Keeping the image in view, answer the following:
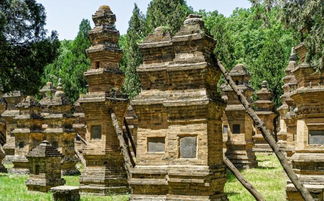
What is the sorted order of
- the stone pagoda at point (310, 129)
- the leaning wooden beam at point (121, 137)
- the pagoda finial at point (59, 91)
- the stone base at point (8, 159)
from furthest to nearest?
the stone base at point (8, 159), the pagoda finial at point (59, 91), the leaning wooden beam at point (121, 137), the stone pagoda at point (310, 129)

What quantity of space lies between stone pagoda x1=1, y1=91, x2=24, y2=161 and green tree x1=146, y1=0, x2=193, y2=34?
37.8ft

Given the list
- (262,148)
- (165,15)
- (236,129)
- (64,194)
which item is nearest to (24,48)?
(64,194)

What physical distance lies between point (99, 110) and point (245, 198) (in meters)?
5.96

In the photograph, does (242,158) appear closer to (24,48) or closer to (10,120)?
(24,48)

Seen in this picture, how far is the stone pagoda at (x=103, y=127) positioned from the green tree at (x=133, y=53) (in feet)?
56.0

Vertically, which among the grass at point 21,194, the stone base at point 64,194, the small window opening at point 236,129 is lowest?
the grass at point 21,194

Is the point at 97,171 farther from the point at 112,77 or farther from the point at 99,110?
the point at 112,77

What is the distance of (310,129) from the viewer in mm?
13531

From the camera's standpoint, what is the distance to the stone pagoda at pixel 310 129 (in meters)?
13.2

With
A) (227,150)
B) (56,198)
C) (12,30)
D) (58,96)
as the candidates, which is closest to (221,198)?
(56,198)

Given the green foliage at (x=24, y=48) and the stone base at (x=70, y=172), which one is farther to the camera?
the stone base at (x=70, y=172)

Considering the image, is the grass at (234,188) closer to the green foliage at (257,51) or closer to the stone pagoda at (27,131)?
the stone pagoda at (27,131)

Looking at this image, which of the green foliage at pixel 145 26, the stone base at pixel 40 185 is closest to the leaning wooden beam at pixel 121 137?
the stone base at pixel 40 185

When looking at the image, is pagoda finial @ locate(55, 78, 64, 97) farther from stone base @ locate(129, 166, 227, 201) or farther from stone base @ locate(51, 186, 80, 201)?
stone base @ locate(129, 166, 227, 201)
